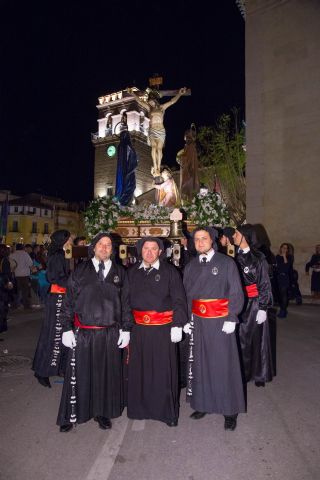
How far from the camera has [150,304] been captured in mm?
3947

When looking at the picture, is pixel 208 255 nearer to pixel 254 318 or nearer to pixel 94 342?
pixel 94 342

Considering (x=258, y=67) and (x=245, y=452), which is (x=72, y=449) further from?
(x=258, y=67)

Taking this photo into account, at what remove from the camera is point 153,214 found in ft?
31.7

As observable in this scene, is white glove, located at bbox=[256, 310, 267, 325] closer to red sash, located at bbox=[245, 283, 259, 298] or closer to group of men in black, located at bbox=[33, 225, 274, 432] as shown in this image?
red sash, located at bbox=[245, 283, 259, 298]

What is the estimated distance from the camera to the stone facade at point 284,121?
14445 millimetres

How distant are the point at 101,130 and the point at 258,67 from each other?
120 feet

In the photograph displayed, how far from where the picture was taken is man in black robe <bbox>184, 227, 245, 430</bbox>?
3.85 meters

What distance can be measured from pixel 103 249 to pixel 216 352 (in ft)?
5.43

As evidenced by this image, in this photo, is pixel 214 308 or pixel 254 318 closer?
pixel 214 308

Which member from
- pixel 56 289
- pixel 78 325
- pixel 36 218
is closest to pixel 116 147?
pixel 36 218

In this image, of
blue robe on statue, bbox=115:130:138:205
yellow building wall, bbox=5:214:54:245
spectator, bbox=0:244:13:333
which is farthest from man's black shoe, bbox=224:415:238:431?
yellow building wall, bbox=5:214:54:245

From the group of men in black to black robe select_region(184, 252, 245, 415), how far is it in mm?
10

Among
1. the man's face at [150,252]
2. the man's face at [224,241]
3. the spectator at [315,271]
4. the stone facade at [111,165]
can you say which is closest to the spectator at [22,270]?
the man's face at [224,241]

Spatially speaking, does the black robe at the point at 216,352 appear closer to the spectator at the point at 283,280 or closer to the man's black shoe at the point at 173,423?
the man's black shoe at the point at 173,423
